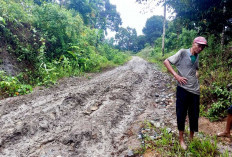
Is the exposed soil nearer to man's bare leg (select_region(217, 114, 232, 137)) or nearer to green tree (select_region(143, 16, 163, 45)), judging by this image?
man's bare leg (select_region(217, 114, 232, 137))

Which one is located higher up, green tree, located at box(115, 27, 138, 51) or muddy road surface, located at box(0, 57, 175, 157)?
green tree, located at box(115, 27, 138, 51)

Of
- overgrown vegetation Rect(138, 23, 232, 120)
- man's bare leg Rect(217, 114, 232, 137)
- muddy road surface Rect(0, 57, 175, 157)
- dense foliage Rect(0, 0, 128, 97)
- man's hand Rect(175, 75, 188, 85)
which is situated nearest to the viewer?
man's hand Rect(175, 75, 188, 85)

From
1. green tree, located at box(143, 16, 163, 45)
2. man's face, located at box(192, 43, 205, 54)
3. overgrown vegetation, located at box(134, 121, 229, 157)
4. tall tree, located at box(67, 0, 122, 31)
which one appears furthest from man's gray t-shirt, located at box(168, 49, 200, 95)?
green tree, located at box(143, 16, 163, 45)

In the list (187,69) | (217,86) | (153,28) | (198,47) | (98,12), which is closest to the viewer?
(198,47)

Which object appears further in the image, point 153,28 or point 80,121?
point 153,28

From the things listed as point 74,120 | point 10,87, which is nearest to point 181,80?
point 74,120

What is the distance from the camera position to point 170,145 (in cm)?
259

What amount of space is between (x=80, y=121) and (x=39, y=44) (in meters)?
5.21

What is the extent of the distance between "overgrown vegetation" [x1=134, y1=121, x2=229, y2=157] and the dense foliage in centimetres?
393

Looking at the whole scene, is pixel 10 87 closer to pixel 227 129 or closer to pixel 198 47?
pixel 198 47

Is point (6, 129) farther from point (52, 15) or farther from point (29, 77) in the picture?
point (52, 15)

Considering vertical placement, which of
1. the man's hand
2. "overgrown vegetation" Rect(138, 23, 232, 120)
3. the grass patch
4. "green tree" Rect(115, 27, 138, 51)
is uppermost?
"green tree" Rect(115, 27, 138, 51)

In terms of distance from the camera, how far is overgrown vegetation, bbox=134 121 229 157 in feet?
7.48

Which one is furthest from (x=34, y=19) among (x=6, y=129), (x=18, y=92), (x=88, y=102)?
(x=6, y=129)
